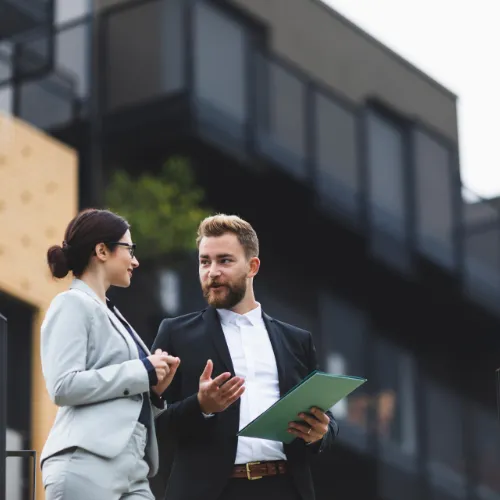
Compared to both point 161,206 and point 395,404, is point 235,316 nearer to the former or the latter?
point 161,206

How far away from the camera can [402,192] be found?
581 inches

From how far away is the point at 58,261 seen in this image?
386 centimetres

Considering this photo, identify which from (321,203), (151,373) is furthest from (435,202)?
(151,373)

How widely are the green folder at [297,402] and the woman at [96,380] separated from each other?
12.6 inches

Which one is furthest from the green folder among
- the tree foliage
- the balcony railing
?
the balcony railing

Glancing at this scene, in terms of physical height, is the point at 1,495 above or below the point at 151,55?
below

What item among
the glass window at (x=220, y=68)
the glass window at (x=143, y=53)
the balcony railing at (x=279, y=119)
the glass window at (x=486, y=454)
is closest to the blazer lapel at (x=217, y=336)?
the balcony railing at (x=279, y=119)

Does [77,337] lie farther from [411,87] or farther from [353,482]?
[411,87]

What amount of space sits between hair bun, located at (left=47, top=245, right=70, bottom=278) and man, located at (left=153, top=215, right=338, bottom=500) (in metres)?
0.52

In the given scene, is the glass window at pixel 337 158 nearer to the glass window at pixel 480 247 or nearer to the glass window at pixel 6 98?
the glass window at pixel 480 247

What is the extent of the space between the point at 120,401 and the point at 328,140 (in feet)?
35.1

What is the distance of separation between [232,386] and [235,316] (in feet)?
1.73

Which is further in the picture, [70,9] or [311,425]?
[70,9]

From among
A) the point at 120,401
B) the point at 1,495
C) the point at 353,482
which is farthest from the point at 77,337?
the point at 353,482
